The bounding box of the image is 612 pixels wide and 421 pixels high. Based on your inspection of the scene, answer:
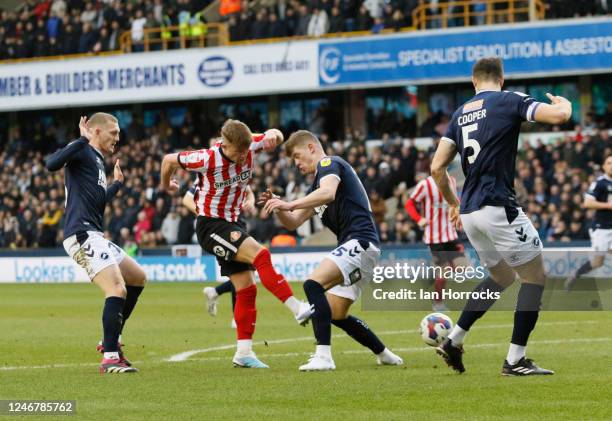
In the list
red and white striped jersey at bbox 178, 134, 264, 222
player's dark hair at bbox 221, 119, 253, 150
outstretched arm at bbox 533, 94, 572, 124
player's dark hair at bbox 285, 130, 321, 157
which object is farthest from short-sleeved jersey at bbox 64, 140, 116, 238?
outstretched arm at bbox 533, 94, 572, 124

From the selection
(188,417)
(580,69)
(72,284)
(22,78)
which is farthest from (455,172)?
(188,417)

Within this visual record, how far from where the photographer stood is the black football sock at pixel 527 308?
9.56 metres

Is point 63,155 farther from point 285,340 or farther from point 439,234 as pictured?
point 439,234

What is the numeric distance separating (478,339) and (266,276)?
3670 millimetres

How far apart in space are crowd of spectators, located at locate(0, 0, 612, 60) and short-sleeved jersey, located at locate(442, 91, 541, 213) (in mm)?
24877

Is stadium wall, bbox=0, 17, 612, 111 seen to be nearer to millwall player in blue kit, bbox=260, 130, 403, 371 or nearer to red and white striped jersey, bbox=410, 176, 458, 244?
red and white striped jersey, bbox=410, 176, 458, 244

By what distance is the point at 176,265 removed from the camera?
31.2 meters

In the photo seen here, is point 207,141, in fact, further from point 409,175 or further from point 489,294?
point 489,294

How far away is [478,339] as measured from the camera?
45.0 feet

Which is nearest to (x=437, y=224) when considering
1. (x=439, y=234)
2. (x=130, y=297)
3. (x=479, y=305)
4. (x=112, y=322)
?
(x=439, y=234)

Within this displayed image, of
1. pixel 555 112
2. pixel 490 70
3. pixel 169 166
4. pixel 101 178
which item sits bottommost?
pixel 101 178

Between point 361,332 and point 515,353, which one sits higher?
→ point 515,353

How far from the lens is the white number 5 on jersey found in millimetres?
9680

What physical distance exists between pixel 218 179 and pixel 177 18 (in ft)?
101
